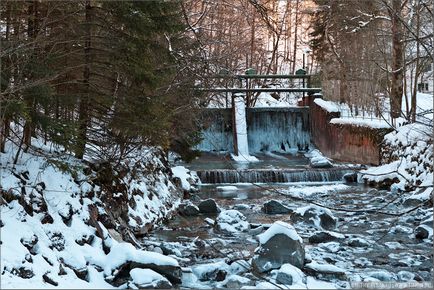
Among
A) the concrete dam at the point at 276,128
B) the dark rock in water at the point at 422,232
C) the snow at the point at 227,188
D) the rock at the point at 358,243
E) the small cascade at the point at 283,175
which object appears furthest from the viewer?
the concrete dam at the point at 276,128

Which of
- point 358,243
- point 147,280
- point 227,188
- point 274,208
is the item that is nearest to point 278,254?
point 147,280

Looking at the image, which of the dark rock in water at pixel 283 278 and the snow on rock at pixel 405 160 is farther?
the snow on rock at pixel 405 160

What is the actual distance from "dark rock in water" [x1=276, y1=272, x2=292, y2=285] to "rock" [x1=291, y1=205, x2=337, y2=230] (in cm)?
350

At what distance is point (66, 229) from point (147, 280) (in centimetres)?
128

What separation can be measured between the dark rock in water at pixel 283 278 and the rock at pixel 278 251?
0.30 meters

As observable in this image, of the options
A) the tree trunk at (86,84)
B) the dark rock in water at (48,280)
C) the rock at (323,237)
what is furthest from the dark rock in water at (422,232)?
the dark rock in water at (48,280)

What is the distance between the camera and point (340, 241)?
9.30 metres

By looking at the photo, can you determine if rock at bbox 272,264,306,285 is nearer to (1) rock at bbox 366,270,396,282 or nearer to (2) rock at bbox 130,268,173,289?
(1) rock at bbox 366,270,396,282

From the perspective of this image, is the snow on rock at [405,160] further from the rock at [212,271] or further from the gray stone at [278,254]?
the rock at [212,271]

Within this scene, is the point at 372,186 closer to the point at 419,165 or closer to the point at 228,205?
the point at 419,165

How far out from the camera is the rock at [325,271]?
7258 millimetres

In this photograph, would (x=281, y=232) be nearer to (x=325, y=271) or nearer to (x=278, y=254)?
(x=278, y=254)

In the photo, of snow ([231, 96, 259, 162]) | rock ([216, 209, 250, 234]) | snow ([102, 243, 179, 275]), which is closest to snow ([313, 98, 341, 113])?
snow ([231, 96, 259, 162])

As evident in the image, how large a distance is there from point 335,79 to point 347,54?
1134mm
